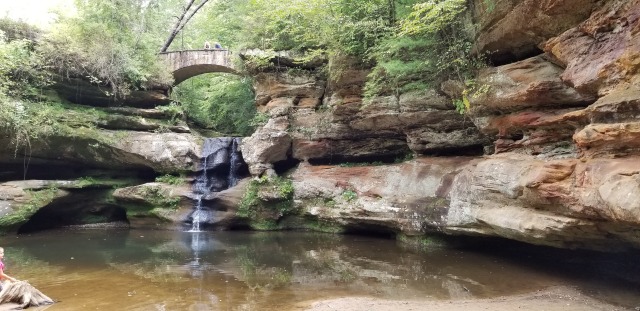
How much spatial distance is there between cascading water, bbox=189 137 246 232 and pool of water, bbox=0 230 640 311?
446cm

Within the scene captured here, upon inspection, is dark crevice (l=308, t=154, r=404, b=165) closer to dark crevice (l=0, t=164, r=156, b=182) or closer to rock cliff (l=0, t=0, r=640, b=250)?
rock cliff (l=0, t=0, r=640, b=250)

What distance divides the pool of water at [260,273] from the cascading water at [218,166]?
14.6 feet

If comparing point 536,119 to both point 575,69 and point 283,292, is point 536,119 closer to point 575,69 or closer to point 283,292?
point 575,69

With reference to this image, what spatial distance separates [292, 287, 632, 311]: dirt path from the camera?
7.17m

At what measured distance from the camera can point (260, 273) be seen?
405 inches

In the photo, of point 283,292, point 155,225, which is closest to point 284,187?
point 155,225

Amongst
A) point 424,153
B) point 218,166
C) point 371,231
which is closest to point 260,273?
point 371,231

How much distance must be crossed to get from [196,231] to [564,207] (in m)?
14.5

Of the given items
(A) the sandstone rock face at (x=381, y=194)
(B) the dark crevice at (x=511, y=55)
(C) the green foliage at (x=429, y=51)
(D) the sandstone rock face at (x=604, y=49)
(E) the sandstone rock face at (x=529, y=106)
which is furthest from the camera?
(A) the sandstone rock face at (x=381, y=194)

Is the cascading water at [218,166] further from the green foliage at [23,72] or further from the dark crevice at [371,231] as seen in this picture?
the green foliage at [23,72]

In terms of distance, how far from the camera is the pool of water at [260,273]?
809 cm

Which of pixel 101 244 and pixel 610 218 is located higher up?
pixel 610 218

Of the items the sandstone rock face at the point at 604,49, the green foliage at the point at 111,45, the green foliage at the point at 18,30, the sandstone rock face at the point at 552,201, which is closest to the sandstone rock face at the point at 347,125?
the sandstone rock face at the point at 552,201

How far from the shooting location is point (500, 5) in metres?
9.68
